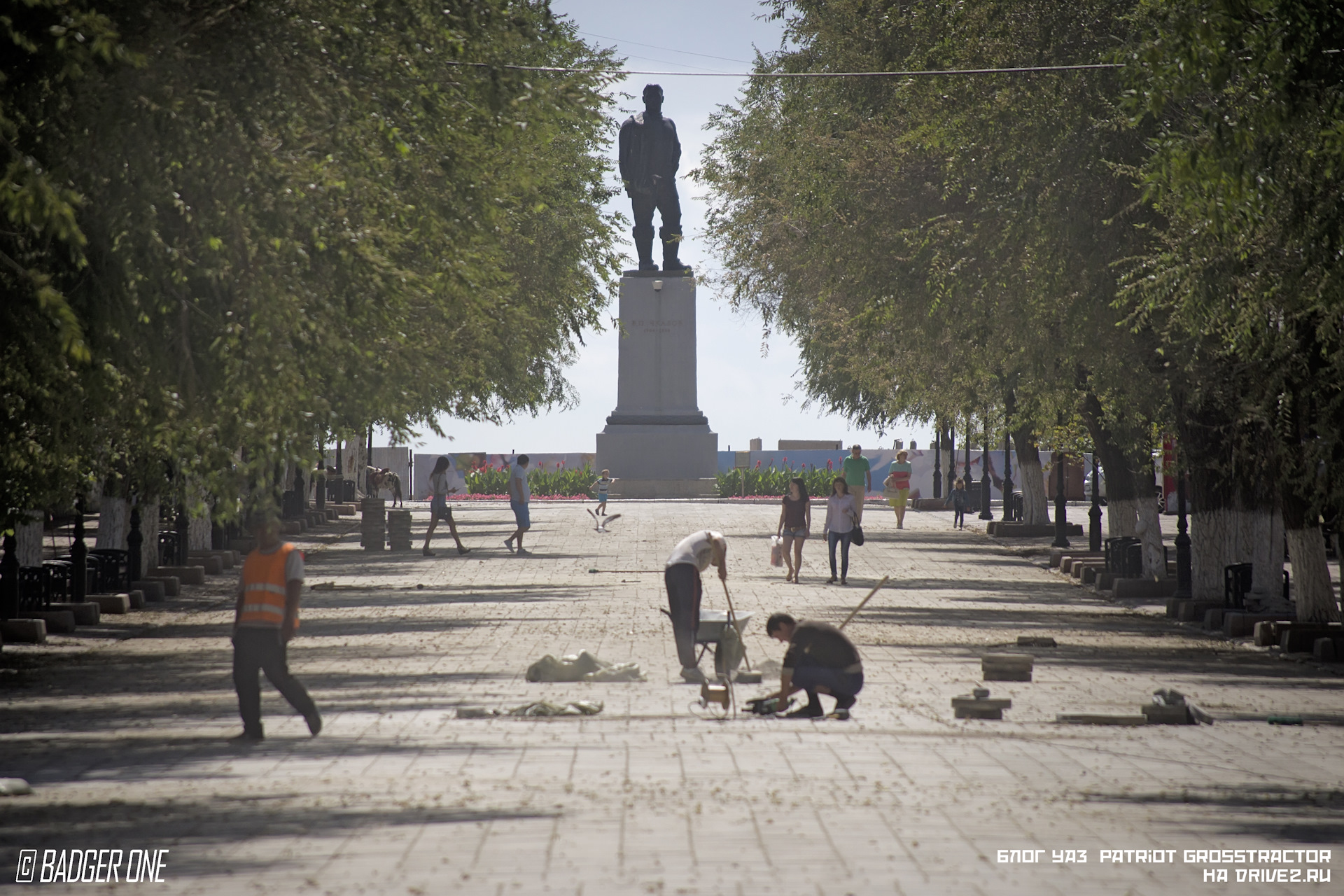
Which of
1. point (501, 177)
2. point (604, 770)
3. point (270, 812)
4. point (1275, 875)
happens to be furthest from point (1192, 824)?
point (501, 177)

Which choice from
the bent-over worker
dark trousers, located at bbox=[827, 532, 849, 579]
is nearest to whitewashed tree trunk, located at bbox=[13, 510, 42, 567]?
the bent-over worker

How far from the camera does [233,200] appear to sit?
31.4 ft

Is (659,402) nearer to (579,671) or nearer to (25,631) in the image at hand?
(25,631)

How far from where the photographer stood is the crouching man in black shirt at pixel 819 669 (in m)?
11.8

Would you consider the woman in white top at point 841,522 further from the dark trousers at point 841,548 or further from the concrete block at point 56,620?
the concrete block at point 56,620

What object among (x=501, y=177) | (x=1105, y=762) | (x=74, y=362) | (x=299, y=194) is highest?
(x=501, y=177)

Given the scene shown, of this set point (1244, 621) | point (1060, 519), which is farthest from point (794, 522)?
point (1244, 621)

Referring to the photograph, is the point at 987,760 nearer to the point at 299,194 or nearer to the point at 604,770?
the point at 604,770

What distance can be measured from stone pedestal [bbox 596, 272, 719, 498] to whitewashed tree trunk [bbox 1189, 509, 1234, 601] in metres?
34.8

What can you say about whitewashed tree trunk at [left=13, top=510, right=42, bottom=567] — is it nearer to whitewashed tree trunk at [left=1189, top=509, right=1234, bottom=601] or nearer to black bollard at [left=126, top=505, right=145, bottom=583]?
black bollard at [left=126, top=505, right=145, bottom=583]

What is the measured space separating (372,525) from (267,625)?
920 inches

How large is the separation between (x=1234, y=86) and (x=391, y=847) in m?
8.65

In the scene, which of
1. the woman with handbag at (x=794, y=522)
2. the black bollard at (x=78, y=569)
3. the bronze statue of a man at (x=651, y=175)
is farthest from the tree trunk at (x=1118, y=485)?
the bronze statue of a man at (x=651, y=175)

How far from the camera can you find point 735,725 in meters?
11.1
